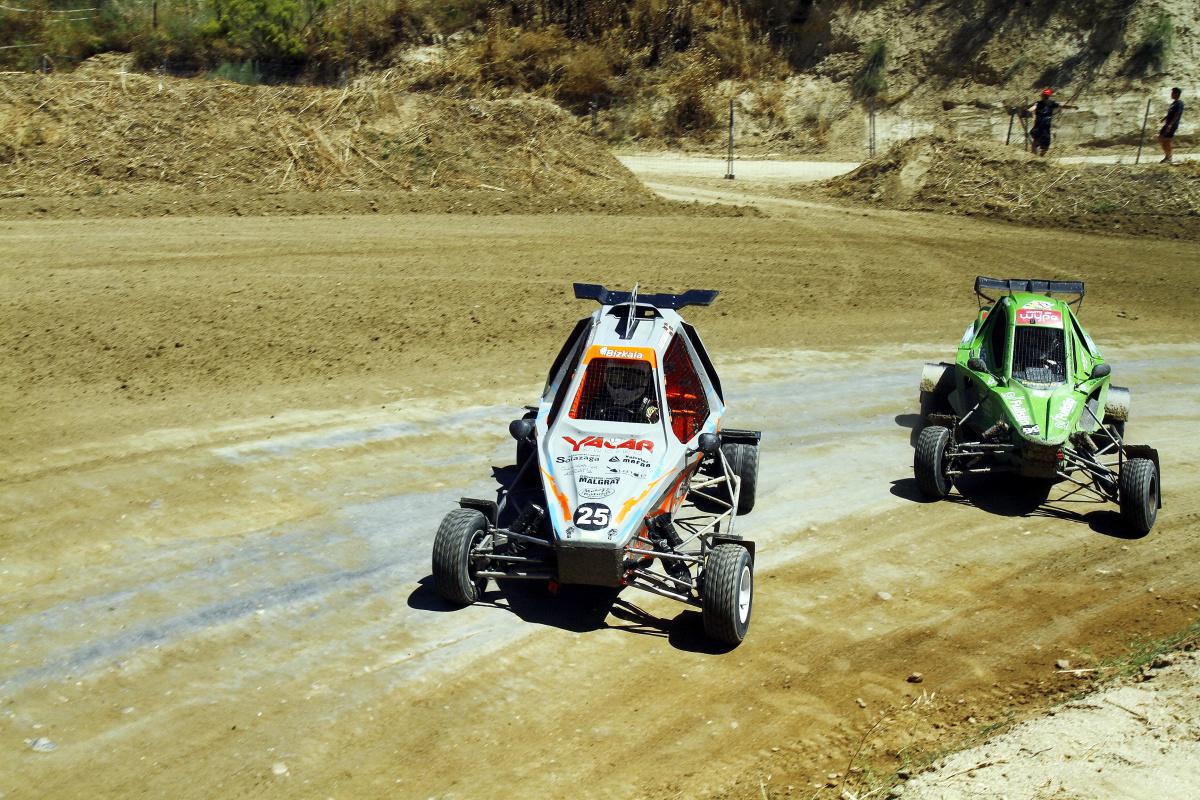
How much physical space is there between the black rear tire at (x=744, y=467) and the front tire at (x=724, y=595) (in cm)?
241

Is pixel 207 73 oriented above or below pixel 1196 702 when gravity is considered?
above

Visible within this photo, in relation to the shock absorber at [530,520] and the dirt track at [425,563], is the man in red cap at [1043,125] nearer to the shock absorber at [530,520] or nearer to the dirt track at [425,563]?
the dirt track at [425,563]

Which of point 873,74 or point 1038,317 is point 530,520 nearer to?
point 1038,317

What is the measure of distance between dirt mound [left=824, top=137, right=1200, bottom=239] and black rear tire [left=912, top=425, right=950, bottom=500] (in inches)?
667

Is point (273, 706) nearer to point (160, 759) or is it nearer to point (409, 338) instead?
point (160, 759)

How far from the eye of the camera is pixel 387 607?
30.3 ft

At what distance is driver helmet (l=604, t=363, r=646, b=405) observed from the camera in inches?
390

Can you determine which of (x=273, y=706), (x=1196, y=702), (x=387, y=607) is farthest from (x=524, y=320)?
(x=1196, y=702)

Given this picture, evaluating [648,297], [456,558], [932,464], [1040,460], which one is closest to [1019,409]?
[1040,460]

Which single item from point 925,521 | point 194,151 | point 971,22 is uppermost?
point 971,22

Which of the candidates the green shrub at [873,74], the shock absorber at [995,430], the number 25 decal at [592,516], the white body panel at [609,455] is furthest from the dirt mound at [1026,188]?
the number 25 decal at [592,516]

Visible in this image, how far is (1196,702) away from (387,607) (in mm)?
5441

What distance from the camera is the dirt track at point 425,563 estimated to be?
24.6ft

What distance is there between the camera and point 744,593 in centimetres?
883
